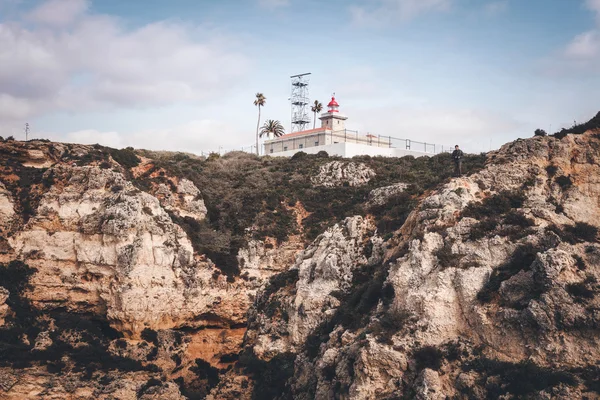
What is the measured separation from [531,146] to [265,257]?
20.9m

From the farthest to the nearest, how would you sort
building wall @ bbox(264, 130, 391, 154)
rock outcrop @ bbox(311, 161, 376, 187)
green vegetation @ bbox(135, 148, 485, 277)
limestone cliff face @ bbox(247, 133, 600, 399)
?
building wall @ bbox(264, 130, 391, 154), rock outcrop @ bbox(311, 161, 376, 187), green vegetation @ bbox(135, 148, 485, 277), limestone cliff face @ bbox(247, 133, 600, 399)

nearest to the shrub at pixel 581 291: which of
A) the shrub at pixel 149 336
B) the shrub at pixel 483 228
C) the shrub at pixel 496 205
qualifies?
the shrub at pixel 483 228

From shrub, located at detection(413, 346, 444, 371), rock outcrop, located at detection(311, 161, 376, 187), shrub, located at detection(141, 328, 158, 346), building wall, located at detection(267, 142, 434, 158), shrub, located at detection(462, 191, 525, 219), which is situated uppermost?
building wall, located at detection(267, 142, 434, 158)

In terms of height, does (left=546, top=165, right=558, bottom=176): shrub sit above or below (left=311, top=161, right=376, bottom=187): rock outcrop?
below

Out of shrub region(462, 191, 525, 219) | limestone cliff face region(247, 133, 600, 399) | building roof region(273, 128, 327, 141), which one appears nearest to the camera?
limestone cliff face region(247, 133, 600, 399)

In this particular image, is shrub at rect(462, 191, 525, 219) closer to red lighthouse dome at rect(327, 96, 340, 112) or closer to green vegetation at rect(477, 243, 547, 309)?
green vegetation at rect(477, 243, 547, 309)

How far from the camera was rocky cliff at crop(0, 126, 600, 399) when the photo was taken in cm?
3678

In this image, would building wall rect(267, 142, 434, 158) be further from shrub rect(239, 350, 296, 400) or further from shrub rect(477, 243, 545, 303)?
shrub rect(477, 243, 545, 303)

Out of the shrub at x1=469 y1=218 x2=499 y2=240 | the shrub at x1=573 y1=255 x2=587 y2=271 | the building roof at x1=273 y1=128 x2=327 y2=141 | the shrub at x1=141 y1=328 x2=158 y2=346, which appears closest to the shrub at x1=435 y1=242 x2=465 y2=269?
the shrub at x1=469 y1=218 x2=499 y2=240

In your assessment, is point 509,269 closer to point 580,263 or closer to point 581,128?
point 580,263

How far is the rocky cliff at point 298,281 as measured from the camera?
121ft

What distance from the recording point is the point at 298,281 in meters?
48.5

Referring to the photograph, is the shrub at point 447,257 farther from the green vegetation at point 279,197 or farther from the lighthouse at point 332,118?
the lighthouse at point 332,118

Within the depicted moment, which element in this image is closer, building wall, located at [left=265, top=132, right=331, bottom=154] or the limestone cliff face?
the limestone cliff face
